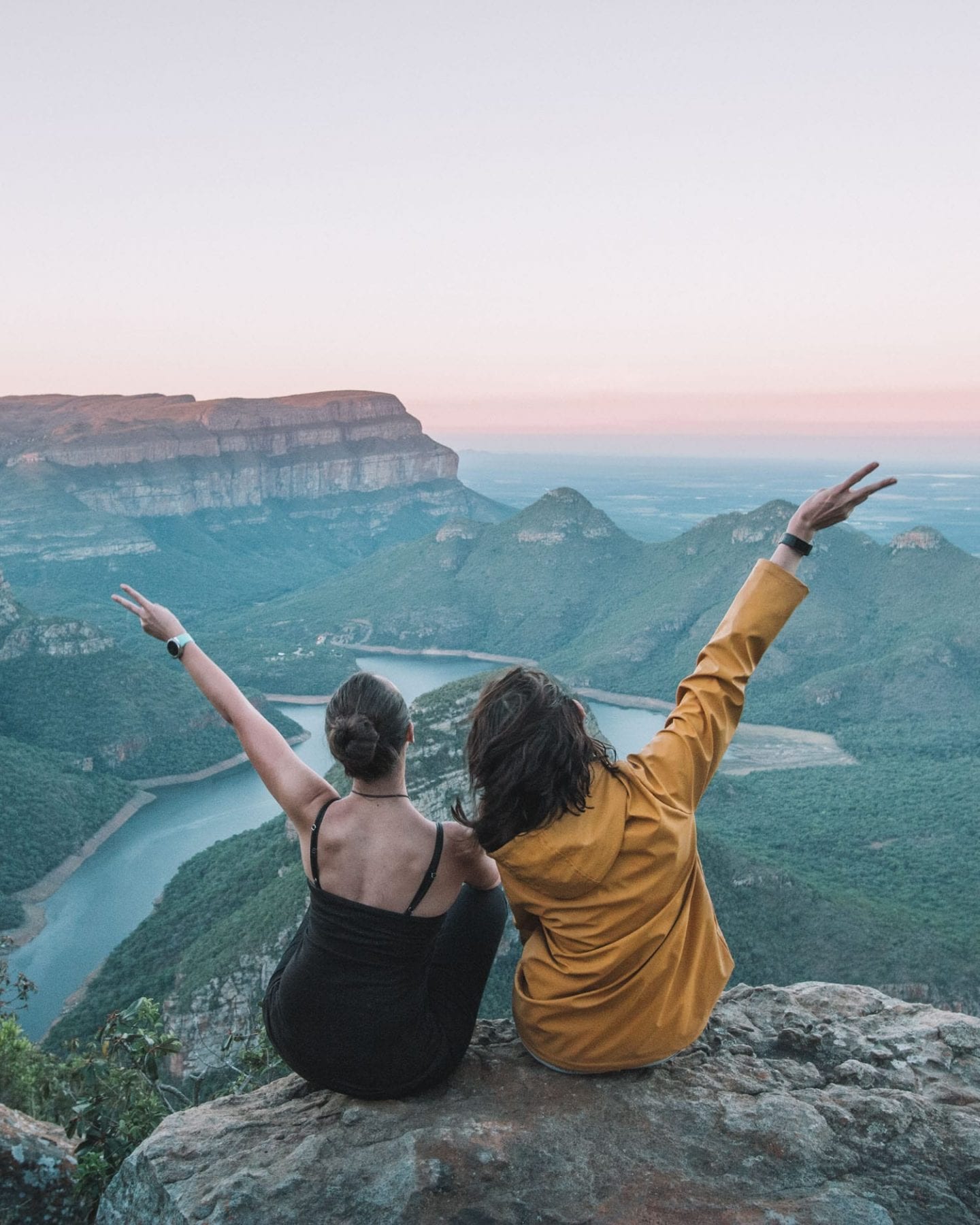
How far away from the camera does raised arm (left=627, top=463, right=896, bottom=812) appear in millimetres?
2846

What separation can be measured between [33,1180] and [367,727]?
8.30ft

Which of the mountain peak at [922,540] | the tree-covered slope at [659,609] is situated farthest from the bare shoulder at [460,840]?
the mountain peak at [922,540]

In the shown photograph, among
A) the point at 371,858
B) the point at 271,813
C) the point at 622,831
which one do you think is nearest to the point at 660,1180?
the point at 622,831

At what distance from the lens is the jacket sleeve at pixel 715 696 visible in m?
2.84

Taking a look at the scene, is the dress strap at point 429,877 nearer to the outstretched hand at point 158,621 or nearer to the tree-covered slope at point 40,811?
the outstretched hand at point 158,621

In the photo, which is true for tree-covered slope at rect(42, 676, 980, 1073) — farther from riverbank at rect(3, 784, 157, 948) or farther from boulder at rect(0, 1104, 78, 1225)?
boulder at rect(0, 1104, 78, 1225)

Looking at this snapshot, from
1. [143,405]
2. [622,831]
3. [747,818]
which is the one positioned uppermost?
[143,405]

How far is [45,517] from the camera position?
324ft

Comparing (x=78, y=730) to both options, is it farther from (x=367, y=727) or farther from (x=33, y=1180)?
(x=367, y=727)

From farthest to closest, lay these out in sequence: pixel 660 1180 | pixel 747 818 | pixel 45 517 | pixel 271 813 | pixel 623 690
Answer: pixel 45 517 → pixel 623 690 → pixel 271 813 → pixel 747 818 → pixel 660 1180

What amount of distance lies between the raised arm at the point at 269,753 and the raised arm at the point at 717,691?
1.06 metres

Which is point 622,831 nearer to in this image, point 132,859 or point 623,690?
point 132,859

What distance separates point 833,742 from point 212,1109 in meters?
54.5

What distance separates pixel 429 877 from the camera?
286cm
